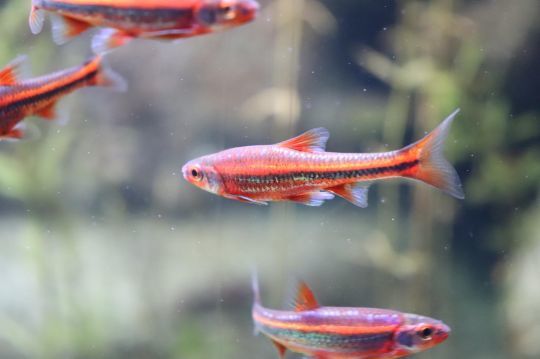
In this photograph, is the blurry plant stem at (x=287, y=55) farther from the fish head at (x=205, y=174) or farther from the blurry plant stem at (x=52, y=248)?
the fish head at (x=205, y=174)

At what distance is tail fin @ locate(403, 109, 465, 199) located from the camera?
5.10 feet

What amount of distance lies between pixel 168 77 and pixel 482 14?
88.1 inches

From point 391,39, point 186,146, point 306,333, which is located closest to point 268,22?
point 391,39

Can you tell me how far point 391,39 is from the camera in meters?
3.47

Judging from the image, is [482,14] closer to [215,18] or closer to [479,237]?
[479,237]

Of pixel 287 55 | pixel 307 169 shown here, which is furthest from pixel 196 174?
pixel 287 55

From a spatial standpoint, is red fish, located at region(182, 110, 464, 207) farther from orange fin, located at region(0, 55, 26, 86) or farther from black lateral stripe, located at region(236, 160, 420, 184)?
orange fin, located at region(0, 55, 26, 86)

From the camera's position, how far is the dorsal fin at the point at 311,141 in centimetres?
172

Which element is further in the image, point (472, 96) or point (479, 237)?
point (479, 237)

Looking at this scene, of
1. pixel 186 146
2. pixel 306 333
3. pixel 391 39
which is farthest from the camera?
pixel 186 146

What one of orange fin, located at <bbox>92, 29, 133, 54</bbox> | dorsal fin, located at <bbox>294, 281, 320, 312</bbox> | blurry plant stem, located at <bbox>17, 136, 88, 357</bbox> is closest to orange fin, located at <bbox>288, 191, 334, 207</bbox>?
dorsal fin, located at <bbox>294, 281, 320, 312</bbox>

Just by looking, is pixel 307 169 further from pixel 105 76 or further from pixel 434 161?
pixel 105 76

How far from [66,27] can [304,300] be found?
1.25 m

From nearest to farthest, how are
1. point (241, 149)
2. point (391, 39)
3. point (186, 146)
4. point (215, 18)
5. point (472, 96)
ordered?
point (215, 18) → point (241, 149) → point (391, 39) → point (472, 96) → point (186, 146)
